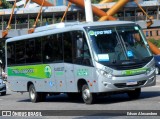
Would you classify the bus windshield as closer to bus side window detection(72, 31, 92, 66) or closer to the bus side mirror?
bus side window detection(72, 31, 92, 66)

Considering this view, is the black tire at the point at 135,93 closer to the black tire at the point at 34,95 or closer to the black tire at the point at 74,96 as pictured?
the black tire at the point at 74,96

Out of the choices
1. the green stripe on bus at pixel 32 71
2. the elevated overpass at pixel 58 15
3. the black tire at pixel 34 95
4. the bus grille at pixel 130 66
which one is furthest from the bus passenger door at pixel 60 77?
the elevated overpass at pixel 58 15

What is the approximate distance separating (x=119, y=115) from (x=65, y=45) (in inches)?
256

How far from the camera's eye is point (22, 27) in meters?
81.4

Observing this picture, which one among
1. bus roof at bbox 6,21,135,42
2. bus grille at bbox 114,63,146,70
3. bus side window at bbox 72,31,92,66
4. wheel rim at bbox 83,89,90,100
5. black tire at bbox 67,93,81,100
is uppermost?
bus roof at bbox 6,21,135,42

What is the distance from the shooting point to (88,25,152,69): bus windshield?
19969 mm

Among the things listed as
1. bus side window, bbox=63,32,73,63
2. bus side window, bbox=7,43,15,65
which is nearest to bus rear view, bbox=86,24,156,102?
bus side window, bbox=63,32,73,63

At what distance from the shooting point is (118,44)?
20281 millimetres

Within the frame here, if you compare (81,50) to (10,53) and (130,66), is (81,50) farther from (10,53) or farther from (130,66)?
(10,53)

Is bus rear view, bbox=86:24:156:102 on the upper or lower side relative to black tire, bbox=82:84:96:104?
upper

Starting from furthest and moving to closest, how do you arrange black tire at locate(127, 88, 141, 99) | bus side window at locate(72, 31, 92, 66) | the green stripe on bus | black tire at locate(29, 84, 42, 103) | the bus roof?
black tire at locate(29, 84, 42, 103)
the green stripe on bus
black tire at locate(127, 88, 141, 99)
the bus roof
bus side window at locate(72, 31, 92, 66)

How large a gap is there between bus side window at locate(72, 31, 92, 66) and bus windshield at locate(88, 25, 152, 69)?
1.12ft

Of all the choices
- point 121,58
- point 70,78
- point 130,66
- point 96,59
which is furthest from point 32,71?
point 130,66

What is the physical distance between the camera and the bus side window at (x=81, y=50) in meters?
20.3
